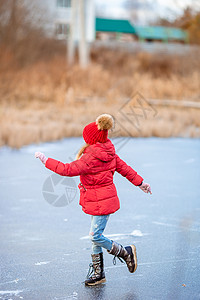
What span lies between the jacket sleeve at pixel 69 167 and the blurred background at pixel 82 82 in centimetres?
771

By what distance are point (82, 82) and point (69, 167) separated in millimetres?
20024

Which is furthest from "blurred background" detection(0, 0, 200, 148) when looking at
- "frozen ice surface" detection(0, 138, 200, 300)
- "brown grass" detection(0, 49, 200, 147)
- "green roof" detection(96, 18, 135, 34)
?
"green roof" detection(96, 18, 135, 34)

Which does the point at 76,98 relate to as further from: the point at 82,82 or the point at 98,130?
the point at 98,130

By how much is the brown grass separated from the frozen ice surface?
4.55 metres

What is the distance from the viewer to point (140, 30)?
52750 mm

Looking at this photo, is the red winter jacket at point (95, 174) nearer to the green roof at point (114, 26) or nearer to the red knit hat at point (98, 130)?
the red knit hat at point (98, 130)

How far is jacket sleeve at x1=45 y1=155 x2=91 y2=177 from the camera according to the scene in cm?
376

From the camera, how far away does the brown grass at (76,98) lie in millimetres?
13883

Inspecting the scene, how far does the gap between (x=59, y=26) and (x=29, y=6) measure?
578 inches

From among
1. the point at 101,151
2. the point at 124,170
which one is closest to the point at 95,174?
the point at 101,151

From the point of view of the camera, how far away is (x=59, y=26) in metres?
47.0

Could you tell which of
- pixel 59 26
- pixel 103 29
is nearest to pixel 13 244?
pixel 59 26

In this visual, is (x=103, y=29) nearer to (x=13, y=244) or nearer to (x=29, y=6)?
(x=29, y=6)

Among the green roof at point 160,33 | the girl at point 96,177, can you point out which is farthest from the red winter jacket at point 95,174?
the green roof at point 160,33
